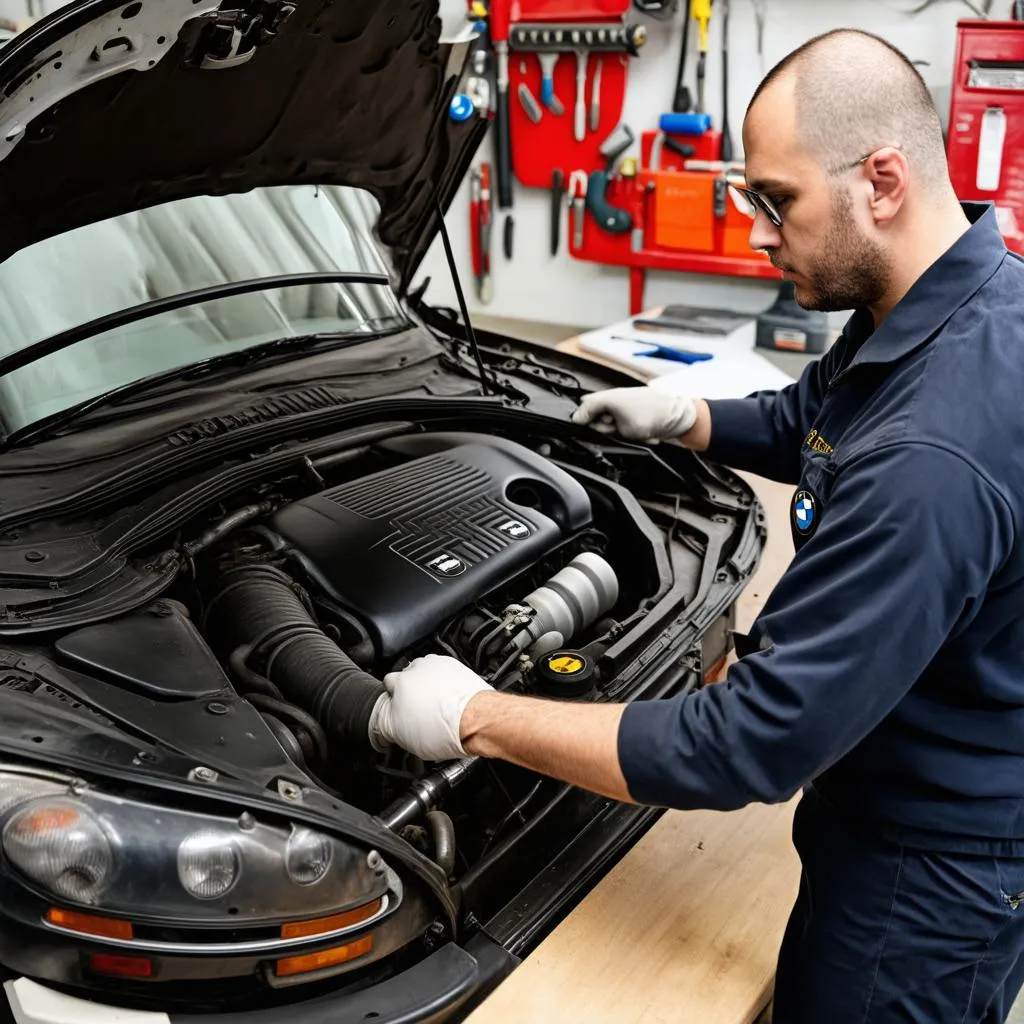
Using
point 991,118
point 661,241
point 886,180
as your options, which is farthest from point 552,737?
point 661,241

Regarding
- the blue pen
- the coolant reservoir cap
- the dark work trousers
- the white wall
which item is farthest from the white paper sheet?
the dark work trousers

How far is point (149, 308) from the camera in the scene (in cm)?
184

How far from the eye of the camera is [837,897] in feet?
4.46

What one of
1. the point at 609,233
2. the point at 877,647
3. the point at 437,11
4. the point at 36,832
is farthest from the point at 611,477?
the point at 609,233

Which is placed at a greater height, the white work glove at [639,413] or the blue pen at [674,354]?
the white work glove at [639,413]

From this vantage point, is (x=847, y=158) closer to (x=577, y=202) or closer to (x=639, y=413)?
(x=639, y=413)

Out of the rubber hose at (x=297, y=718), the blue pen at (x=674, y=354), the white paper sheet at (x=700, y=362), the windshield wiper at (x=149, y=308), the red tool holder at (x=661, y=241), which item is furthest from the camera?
the red tool holder at (x=661, y=241)

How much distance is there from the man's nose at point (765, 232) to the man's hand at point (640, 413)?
0.71 m

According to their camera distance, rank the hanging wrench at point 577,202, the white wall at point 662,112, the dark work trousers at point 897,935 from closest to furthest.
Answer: the dark work trousers at point 897,935 → the white wall at point 662,112 → the hanging wrench at point 577,202

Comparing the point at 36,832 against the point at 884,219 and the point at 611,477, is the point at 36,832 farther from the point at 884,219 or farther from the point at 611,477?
the point at 611,477

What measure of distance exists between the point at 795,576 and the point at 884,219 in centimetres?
43

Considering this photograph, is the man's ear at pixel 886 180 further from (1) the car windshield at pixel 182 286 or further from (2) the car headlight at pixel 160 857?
(1) the car windshield at pixel 182 286

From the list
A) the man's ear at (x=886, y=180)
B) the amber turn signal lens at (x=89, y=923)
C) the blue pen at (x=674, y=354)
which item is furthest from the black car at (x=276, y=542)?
the blue pen at (x=674, y=354)

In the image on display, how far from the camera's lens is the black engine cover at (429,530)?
162cm
